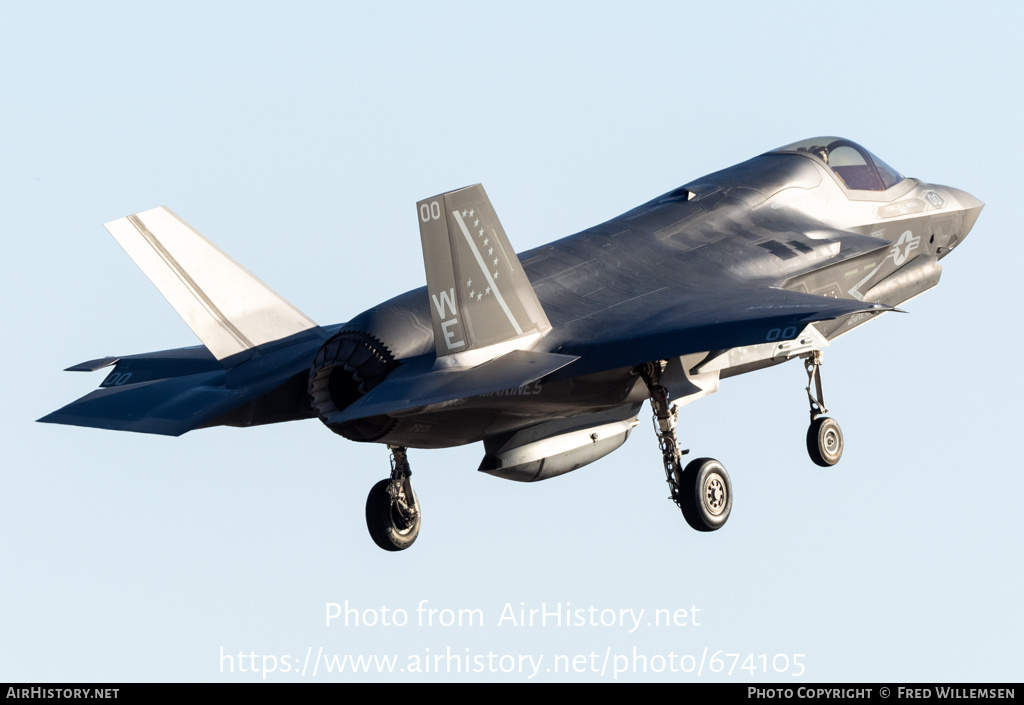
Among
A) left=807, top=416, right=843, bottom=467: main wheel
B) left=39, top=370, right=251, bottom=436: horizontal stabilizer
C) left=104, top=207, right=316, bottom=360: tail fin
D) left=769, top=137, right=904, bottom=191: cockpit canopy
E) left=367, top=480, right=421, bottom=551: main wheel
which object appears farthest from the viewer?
left=769, top=137, right=904, bottom=191: cockpit canopy

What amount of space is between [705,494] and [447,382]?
3886 mm

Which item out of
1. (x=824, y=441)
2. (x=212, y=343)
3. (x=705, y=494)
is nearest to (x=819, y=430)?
(x=824, y=441)

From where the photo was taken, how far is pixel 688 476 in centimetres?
1991

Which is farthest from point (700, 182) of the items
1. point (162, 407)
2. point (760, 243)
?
point (162, 407)

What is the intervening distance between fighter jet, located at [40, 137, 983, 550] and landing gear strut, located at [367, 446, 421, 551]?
26 mm

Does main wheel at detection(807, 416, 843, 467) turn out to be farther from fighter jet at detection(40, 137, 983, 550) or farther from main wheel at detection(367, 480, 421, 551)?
main wheel at detection(367, 480, 421, 551)

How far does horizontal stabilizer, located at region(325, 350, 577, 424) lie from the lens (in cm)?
1756

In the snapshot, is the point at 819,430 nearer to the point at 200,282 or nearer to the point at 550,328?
the point at 550,328

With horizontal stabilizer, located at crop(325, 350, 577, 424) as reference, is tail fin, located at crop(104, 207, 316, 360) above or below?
above

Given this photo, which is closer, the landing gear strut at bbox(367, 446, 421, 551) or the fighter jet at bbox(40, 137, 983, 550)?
the fighter jet at bbox(40, 137, 983, 550)

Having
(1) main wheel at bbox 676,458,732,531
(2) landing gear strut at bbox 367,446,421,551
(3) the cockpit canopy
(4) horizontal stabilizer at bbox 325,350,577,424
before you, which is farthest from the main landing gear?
(3) the cockpit canopy

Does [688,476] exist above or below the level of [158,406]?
below

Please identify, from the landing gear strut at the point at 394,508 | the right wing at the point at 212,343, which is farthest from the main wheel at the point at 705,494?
the right wing at the point at 212,343

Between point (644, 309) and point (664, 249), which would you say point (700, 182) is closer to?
point (664, 249)
